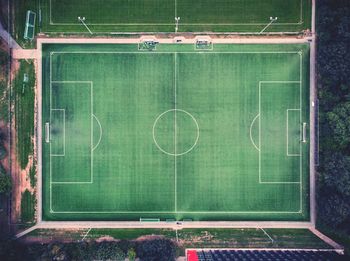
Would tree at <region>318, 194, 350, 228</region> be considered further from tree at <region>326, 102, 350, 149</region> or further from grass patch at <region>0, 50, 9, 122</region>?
grass patch at <region>0, 50, 9, 122</region>

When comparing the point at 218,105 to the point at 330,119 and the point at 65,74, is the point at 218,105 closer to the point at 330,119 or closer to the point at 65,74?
the point at 330,119

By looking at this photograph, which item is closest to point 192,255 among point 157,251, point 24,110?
point 157,251

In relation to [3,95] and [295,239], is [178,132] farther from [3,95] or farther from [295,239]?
[3,95]

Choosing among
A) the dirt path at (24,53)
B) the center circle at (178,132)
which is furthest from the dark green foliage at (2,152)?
the center circle at (178,132)

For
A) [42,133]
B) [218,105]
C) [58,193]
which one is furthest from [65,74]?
[218,105]

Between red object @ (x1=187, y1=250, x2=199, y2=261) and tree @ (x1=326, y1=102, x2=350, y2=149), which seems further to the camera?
red object @ (x1=187, y1=250, x2=199, y2=261)

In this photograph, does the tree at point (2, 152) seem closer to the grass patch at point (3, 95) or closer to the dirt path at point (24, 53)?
the grass patch at point (3, 95)

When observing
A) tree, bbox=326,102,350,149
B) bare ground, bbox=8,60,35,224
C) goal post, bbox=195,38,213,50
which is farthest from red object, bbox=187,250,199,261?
goal post, bbox=195,38,213,50
